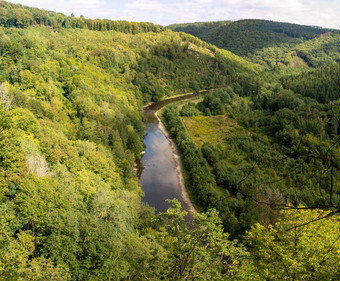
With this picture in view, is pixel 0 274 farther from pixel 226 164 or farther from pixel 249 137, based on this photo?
pixel 249 137

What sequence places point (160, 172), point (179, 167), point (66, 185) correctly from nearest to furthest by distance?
point (66, 185)
point (160, 172)
point (179, 167)

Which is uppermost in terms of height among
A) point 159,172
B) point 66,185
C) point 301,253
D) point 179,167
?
point 301,253

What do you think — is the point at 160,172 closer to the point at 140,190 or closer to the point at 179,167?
the point at 179,167

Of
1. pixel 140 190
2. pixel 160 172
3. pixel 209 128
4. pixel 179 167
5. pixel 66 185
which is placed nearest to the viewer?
pixel 66 185

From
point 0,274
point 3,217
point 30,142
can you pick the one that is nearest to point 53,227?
point 3,217

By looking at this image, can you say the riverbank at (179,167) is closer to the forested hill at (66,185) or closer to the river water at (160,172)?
the river water at (160,172)

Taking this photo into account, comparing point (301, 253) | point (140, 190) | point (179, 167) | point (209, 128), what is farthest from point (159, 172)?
point (301, 253)

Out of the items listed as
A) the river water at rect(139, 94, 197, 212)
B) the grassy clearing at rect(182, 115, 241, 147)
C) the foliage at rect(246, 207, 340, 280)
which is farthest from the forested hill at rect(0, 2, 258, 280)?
the grassy clearing at rect(182, 115, 241, 147)
